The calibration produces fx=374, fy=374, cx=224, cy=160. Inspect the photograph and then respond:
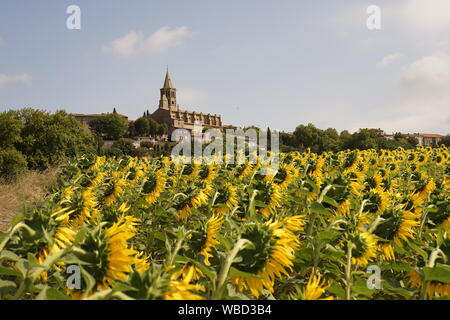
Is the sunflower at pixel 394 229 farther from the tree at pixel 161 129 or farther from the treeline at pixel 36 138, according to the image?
the tree at pixel 161 129

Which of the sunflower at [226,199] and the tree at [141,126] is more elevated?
the tree at [141,126]

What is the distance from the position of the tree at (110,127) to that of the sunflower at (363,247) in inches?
3617

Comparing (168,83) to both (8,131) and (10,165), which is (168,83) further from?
(10,165)

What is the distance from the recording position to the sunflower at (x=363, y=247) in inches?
98.3

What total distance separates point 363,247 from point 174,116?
387ft

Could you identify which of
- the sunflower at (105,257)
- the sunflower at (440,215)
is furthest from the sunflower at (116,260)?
the sunflower at (440,215)

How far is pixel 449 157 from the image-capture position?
13719 mm

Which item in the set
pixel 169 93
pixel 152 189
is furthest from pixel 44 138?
pixel 169 93

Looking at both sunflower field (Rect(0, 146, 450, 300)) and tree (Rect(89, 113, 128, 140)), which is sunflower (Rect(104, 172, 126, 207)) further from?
tree (Rect(89, 113, 128, 140))

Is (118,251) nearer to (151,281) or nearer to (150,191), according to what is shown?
(151,281)

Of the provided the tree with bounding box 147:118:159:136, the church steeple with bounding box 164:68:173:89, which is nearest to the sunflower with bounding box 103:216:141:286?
the tree with bounding box 147:118:159:136

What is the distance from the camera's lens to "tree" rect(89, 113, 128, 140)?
89938 mm

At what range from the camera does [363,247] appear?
2.49m

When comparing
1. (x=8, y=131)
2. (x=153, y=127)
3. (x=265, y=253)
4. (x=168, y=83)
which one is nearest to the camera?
(x=265, y=253)
